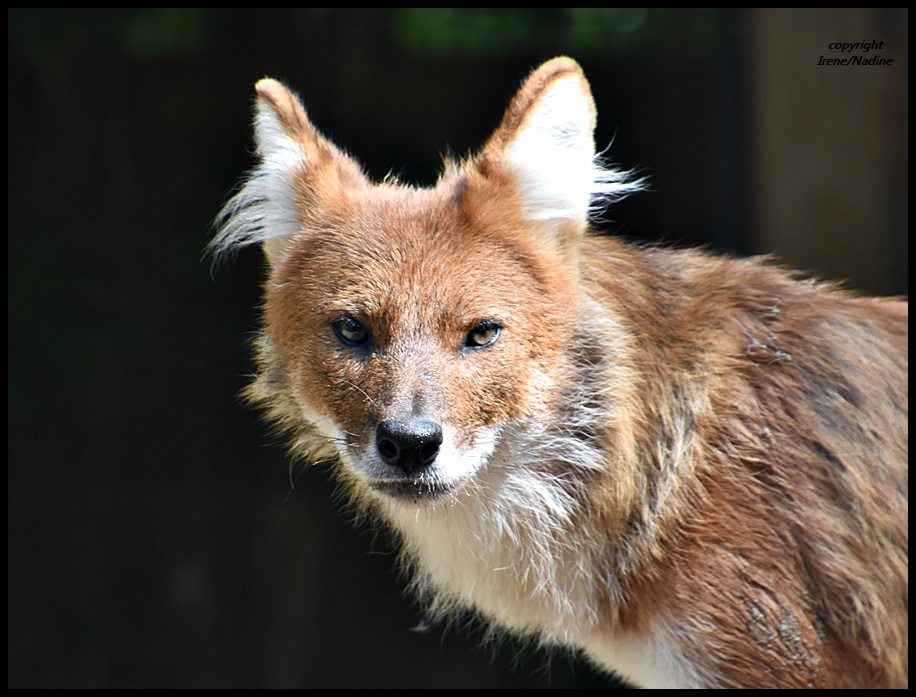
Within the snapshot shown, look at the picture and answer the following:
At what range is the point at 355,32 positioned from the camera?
792cm

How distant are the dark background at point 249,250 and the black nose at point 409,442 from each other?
441 centimetres

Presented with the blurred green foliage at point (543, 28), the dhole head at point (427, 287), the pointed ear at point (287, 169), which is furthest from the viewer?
the blurred green foliage at point (543, 28)

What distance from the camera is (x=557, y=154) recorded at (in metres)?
3.61

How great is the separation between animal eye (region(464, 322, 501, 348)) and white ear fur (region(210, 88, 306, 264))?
0.82 m

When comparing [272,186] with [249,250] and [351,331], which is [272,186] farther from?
[249,250]

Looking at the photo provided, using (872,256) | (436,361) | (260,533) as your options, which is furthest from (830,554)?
(260,533)

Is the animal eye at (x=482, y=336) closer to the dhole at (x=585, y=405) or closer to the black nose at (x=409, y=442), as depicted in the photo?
the dhole at (x=585, y=405)

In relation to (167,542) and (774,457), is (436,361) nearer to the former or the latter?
(774,457)

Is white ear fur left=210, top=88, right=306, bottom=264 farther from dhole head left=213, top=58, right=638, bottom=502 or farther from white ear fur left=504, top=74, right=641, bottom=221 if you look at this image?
white ear fur left=504, top=74, right=641, bottom=221

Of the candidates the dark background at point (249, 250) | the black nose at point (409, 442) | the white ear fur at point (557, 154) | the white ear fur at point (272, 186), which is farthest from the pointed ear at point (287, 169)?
the dark background at point (249, 250)

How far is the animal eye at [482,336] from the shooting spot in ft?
11.4

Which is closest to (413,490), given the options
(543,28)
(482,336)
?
(482,336)

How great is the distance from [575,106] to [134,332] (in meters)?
5.43

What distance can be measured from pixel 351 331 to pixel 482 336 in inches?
17.0
